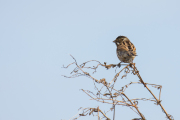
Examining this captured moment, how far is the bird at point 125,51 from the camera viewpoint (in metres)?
5.60

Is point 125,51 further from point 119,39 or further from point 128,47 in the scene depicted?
point 119,39

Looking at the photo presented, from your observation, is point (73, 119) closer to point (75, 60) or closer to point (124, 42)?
point (75, 60)

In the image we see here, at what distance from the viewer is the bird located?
5.60 metres

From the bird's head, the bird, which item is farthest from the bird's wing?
the bird's head

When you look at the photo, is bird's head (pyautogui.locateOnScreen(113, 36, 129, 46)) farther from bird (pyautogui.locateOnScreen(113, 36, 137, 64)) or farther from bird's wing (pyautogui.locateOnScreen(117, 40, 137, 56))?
bird's wing (pyautogui.locateOnScreen(117, 40, 137, 56))

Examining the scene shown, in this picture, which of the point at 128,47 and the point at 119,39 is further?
the point at 119,39

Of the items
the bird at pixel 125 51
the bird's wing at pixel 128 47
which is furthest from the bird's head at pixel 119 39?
the bird's wing at pixel 128 47

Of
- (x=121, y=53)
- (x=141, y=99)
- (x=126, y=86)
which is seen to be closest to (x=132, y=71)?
(x=126, y=86)

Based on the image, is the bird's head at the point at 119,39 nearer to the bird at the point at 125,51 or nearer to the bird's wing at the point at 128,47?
the bird at the point at 125,51

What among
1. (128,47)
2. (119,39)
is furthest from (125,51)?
(119,39)

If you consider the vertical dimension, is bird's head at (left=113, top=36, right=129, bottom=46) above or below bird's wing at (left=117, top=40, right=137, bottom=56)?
above

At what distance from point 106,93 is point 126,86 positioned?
302 millimetres

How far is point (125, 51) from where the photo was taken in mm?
5723

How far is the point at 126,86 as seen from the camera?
326 cm
